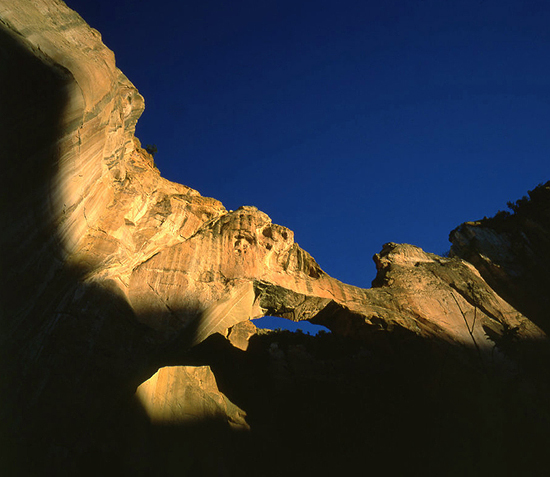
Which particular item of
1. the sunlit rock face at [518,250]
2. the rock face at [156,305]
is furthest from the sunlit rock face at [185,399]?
the sunlit rock face at [518,250]

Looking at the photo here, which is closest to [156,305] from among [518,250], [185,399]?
[185,399]

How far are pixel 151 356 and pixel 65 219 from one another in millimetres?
3721

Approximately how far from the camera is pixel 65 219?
8.25 metres

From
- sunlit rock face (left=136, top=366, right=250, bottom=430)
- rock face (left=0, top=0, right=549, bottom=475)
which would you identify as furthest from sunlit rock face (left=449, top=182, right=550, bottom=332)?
sunlit rock face (left=136, top=366, right=250, bottom=430)

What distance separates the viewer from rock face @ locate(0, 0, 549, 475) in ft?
21.5

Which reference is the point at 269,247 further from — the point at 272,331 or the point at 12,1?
the point at 12,1

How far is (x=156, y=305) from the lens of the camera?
9000 mm

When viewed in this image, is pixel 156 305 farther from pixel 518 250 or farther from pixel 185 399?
pixel 518 250

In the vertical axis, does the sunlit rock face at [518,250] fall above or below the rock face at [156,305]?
above

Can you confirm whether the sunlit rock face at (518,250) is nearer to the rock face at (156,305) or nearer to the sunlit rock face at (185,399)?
the rock face at (156,305)

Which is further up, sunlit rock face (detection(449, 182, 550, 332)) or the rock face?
sunlit rock face (detection(449, 182, 550, 332))

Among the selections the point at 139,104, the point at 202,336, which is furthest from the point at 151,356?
the point at 139,104

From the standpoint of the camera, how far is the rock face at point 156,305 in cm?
654

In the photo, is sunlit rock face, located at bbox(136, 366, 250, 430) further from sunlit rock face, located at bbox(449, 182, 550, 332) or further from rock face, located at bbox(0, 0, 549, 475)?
sunlit rock face, located at bbox(449, 182, 550, 332)
